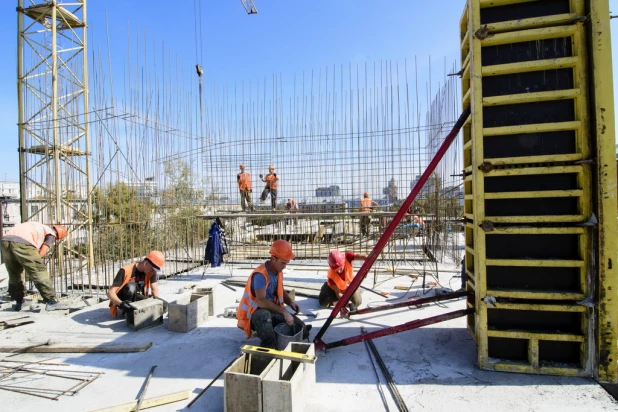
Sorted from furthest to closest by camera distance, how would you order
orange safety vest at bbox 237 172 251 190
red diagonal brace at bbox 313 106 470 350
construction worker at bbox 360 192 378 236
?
orange safety vest at bbox 237 172 251 190 < construction worker at bbox 360 192 378 236 < red diagonal brace at bbox 313 106 470 350

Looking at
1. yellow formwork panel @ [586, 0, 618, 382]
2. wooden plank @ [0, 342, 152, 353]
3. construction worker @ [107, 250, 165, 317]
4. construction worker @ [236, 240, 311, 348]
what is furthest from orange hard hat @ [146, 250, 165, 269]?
yellow formwork panel @ [586, 0, 618, 382]

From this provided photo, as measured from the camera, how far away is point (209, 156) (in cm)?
1125

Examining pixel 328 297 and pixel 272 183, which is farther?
pixel 272 183

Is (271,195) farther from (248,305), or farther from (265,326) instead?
(265,326)

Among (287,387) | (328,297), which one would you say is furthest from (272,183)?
(287,387)

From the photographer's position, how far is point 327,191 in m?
10.4

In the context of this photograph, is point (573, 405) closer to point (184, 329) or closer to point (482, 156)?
point (482, 156)

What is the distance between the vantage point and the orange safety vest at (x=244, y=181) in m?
11.4

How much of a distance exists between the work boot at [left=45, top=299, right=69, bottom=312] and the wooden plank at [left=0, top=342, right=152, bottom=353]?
152 centimetres

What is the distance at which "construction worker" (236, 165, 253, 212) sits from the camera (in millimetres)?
Answer: 11375

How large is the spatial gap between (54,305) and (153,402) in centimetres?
422

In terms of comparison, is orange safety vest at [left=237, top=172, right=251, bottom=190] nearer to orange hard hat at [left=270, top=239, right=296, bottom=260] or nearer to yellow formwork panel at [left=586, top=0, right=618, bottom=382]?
orange hard hat at [left=270, top=239, right=296, bottom=260]

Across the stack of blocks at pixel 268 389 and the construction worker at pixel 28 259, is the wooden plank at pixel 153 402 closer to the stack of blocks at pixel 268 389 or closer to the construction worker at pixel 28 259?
the stack of blocks at pixel 268 389

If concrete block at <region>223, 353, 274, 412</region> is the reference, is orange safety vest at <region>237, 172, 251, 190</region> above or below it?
above
